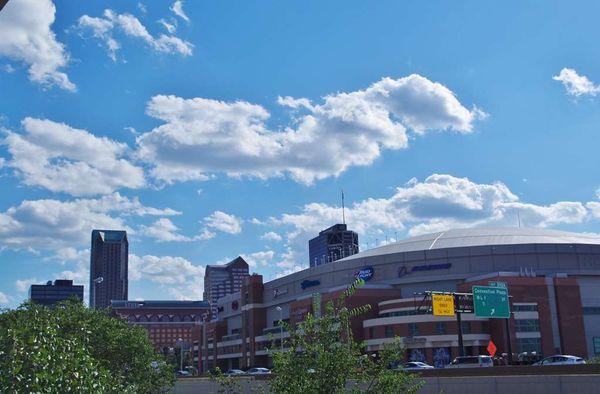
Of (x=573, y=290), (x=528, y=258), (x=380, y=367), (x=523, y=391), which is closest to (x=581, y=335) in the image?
(x=573, y=290)

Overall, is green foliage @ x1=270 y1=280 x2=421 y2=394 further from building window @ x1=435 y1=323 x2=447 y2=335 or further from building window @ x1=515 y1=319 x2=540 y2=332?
building window @ x1=515 y1=319 x2=540 y2=332

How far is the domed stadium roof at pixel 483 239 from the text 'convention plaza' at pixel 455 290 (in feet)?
0.60

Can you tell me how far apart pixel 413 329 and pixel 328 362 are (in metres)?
81.6

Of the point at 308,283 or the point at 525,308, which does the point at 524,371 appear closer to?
the point at 525,308

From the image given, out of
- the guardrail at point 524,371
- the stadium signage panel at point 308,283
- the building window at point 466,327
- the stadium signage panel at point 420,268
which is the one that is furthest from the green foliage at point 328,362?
the stadium signage panel at point 308,283

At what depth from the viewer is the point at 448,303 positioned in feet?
223

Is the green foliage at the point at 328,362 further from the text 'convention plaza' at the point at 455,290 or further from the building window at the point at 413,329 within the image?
the building window at the point at 413,329

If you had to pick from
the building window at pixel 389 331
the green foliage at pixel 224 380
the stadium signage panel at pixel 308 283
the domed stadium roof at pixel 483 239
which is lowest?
the green foliage at pixel 224 380

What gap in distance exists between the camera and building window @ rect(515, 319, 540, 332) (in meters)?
90.6

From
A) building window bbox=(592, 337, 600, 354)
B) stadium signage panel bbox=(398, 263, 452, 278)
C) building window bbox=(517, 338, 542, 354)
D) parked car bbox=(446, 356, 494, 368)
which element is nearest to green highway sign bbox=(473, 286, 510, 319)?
parked car bbox=(446, 356, 494, 368)

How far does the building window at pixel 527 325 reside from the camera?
9056 cm

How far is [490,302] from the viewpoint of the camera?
219 feet

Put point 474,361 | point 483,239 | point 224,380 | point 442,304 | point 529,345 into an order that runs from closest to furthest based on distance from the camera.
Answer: point 224,380
point 474,361
point 442,304
point 529,345
point 483,239

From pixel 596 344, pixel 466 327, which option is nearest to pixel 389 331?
pixel 466 327
